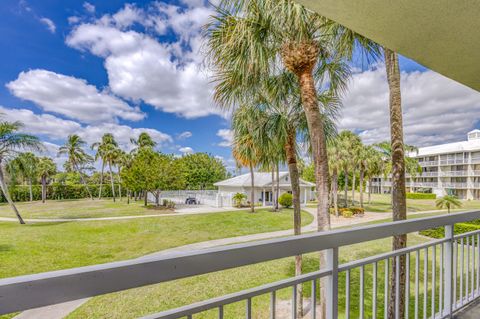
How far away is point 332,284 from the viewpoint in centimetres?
143

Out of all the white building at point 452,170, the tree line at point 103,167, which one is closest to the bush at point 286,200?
the tree line at point 103,167

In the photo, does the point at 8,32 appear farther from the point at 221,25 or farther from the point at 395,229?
the point at 395,229

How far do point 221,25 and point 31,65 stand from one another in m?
32.4

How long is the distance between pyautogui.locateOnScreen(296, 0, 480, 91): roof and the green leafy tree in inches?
1330

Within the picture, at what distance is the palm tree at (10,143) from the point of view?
14.5m

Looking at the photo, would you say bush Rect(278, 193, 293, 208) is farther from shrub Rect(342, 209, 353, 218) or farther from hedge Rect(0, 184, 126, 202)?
hedge Rect(0, 184, 126, 202)

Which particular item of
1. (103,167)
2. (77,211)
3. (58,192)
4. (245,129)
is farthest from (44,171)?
(245,129)

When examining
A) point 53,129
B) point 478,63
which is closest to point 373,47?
point 478,63

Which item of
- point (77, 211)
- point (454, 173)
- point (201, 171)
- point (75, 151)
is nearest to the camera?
point (77, 211)

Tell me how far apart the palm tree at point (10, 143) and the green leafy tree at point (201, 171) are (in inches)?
805

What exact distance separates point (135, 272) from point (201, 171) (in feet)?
121

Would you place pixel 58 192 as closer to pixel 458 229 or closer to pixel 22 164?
pixel 22 164

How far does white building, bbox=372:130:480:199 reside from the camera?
3491 centimetres

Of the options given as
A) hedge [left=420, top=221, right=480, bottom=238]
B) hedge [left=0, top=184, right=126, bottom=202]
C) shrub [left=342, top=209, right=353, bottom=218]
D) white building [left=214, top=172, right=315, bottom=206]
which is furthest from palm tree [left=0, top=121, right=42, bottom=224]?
hedge [left=420, top=221, right=480, bottom=238]
